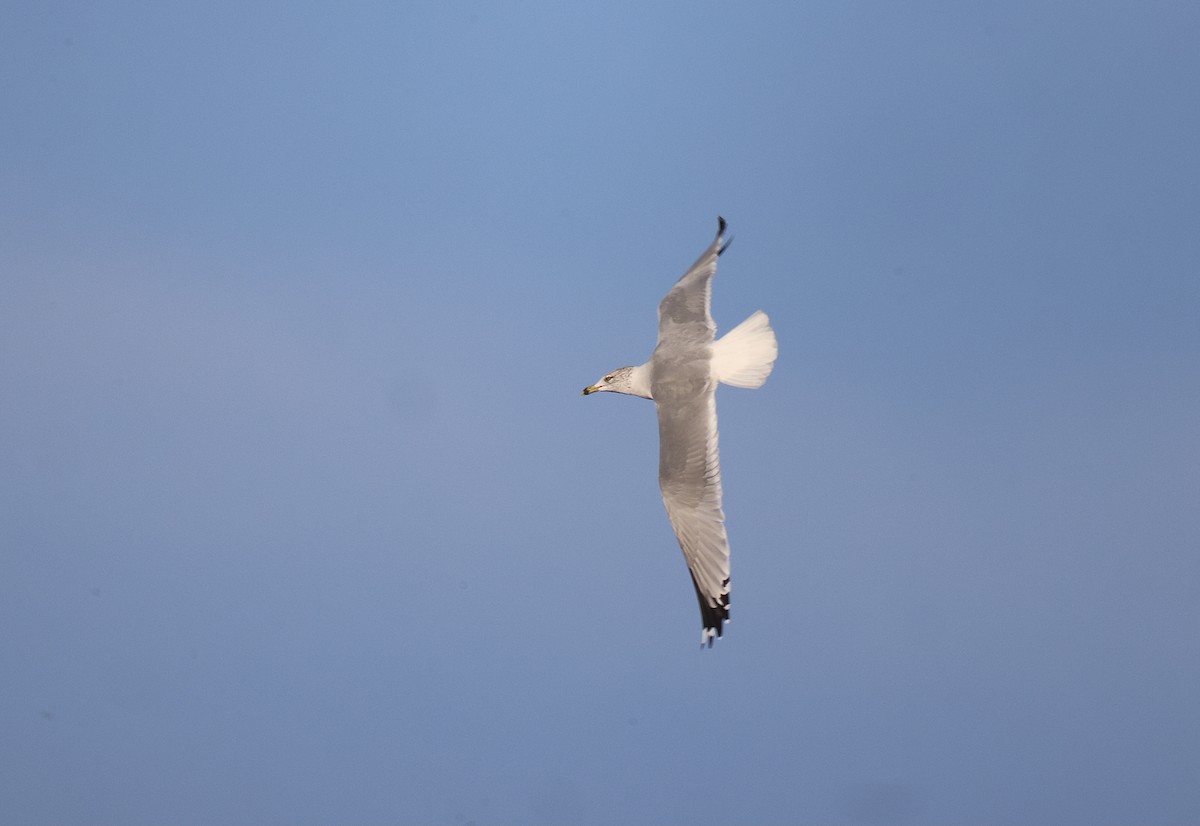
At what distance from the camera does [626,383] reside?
5.41 m

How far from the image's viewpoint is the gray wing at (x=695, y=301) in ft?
16.9

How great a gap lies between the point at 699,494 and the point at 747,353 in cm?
52

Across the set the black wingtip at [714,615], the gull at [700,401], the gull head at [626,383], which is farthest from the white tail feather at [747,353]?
the black wingtip at [714,615]

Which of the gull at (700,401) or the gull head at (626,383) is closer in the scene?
the gull at (700,401)

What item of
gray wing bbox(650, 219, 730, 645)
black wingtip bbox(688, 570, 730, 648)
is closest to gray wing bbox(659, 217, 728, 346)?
gray wing bbox(650, 219, 730, 645)

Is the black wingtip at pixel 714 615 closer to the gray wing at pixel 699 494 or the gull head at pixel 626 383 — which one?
the gray wing at pixel 699 494

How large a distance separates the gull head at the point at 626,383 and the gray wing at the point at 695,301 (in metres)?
0.21

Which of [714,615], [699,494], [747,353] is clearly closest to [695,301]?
[747,353]

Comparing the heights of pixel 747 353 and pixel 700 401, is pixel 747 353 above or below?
above

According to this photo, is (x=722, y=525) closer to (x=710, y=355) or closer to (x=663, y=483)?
(x=663, y=483)

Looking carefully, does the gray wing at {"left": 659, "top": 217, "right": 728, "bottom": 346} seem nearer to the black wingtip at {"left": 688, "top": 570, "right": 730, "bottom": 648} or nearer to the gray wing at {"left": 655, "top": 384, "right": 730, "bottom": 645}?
the gray wing at {"left": 655, "top": 384, "right": 730, "bottom": 645}

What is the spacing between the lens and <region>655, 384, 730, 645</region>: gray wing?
5.15 meters

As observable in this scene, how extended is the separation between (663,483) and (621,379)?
0.43 m

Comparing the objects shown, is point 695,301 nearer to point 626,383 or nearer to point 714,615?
point 626,383
